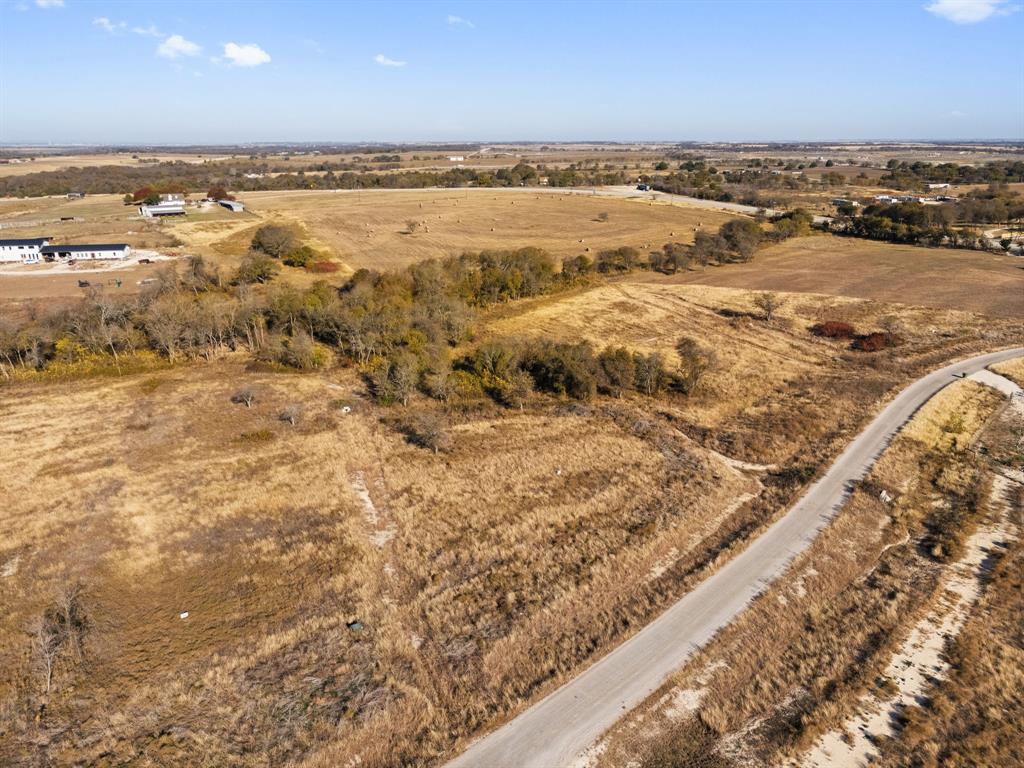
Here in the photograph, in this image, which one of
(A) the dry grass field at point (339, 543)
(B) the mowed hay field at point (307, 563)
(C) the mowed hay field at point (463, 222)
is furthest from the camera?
(C) the mowed hay field at point (463, 222)

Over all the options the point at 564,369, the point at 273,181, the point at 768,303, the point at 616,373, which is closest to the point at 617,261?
the point at 768,303

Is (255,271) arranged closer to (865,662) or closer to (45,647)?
(45,647)

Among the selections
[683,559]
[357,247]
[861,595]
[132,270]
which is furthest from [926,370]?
[132,270]

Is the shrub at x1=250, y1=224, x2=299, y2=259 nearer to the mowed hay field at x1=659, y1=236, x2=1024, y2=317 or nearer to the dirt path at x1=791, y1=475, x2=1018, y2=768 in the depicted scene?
the mowed hay field at x1=659, y1=236, x2=1024, y2=317

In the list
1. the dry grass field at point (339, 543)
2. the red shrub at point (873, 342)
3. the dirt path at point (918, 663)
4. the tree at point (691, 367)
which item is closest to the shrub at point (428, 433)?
the dry grass field at point (339, 543)

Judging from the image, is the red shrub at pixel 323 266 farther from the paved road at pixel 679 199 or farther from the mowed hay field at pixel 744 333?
the paved road at pixel 679 199

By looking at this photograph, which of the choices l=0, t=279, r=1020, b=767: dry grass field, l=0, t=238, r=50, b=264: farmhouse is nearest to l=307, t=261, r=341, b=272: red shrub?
l=0, t=279, r=1020, b=767: dry grass field
